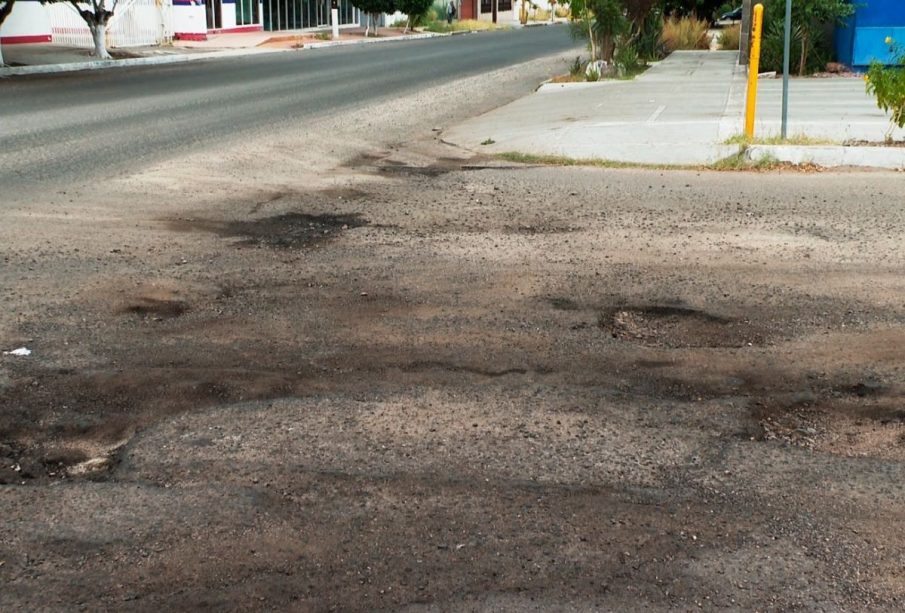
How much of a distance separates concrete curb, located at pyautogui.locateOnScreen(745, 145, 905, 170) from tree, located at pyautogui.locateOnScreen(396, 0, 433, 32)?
44.9 m

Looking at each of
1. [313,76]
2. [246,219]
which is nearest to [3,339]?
[246,219]

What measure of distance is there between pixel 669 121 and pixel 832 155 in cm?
318

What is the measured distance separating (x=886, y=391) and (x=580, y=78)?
59.0 ft

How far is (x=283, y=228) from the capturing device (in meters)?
9.01

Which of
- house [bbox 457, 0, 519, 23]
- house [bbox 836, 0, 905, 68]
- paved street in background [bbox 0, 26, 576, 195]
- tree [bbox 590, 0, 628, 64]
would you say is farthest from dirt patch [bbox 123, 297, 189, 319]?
house [bbox 457, 0, 519, 23]

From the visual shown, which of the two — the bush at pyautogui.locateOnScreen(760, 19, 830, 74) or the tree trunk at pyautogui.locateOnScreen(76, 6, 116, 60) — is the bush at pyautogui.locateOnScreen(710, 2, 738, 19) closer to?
the bush at pyautogui.locateOnScreen(760, 19, 830, 74)

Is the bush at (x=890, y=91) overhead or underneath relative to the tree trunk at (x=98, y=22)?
underneath

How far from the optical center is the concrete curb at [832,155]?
Answer: 11422 millimetres

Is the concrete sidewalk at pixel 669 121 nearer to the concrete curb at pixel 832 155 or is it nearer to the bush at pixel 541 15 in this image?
the concrete curb at pixel 832 155

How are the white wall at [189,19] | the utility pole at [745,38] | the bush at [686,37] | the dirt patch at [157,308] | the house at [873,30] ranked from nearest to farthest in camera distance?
the dirt patch at [157,308]
the house at [873,30]
the utility pole at [745,38]
the bush at [686,37]
the white wall at [189,19]

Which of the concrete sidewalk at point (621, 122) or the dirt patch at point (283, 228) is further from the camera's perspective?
the concrete sidewalk at point (621, 122)

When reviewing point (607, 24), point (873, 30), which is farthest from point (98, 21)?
point (873, 30)

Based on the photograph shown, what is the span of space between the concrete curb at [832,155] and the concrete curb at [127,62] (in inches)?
782

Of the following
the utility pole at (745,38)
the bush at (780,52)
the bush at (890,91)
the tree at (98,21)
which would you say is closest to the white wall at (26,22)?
the tree at (98,21)
